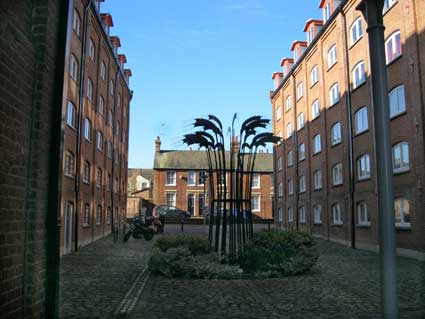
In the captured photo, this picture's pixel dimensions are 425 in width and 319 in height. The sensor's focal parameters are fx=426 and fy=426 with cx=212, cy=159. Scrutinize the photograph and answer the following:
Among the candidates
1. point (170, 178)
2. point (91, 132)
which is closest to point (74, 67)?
point (91, 132)

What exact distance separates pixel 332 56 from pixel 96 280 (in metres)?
19.6

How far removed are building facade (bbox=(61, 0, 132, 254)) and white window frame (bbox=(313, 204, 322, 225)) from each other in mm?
12859

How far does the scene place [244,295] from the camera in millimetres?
8531

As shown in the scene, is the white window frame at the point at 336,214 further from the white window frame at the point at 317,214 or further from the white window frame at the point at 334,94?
the white window frame at the point at 334,94

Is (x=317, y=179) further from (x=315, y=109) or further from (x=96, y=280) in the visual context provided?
(x=96, y=280)

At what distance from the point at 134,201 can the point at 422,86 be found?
144 ft

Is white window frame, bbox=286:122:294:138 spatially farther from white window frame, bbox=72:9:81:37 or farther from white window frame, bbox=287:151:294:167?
white window frame, bbox=72:9:81:37

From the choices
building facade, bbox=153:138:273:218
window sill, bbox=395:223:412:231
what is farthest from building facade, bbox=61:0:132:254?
building facade, bbox=153:138:273:218

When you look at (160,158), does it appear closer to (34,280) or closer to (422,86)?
(422,86)

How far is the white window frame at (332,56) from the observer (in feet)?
80.7

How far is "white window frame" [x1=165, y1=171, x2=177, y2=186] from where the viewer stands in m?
54.0

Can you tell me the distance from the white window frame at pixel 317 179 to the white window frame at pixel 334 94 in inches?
187

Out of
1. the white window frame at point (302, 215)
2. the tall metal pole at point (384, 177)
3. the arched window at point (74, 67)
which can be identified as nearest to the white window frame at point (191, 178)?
the white window frame at point (302, 215)

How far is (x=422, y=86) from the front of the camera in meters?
15.5
